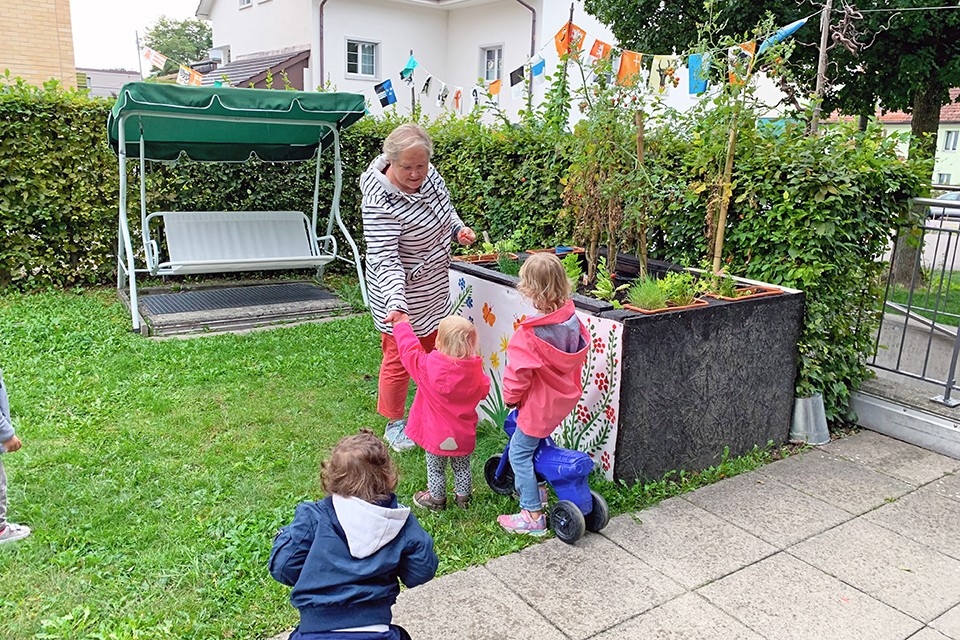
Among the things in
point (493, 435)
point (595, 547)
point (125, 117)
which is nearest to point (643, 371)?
point (595, 547)

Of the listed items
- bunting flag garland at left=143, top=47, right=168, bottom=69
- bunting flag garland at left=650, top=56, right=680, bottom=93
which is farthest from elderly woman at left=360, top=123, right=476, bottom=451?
bunting flag garland at left=143, top=47, right=168, bottom=69

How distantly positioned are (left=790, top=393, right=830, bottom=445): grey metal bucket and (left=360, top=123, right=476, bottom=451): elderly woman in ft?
7.20

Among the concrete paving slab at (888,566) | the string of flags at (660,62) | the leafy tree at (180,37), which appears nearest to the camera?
the concrete paving slab at (888,566)

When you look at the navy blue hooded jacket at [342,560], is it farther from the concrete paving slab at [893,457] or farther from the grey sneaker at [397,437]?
the concrete paving slab at [893,457]

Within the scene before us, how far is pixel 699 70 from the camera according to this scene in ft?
15.5

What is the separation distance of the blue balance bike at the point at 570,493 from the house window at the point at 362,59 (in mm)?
18295

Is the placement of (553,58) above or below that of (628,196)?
above

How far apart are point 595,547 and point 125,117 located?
223 inches

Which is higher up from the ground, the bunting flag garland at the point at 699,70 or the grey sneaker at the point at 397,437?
the bunting flag garland at the point at 699,70

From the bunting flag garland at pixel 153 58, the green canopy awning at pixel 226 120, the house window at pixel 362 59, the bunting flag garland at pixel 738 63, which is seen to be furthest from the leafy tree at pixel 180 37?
the bunting flag garland at pixel 738 63

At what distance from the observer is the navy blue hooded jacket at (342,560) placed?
1942mm

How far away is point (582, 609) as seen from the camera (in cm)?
284

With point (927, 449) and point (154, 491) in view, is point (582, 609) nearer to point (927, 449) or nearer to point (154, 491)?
point (154, 491)

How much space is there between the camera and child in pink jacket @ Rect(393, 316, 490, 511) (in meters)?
3.15
